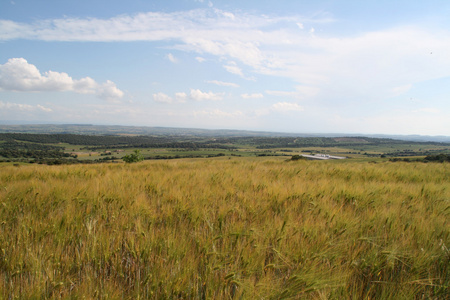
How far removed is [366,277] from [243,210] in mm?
1476

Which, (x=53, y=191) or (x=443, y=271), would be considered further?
(x=53, y=191)

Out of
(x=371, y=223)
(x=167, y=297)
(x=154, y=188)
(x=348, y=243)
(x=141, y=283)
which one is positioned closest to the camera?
(x=167, y=297)

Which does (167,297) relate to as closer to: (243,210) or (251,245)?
(251,245)

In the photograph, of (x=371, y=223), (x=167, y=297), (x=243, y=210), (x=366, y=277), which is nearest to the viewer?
(x=167, y=297)

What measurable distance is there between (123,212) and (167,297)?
5.09 ft

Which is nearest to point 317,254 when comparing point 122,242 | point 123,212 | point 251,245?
point 251,245

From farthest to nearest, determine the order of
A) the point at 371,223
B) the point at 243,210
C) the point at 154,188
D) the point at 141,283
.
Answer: the point at 154,188, the point at 243,210, the point at 371,223, the point at 141,283

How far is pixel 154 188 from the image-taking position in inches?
155

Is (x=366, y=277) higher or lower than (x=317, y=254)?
lower

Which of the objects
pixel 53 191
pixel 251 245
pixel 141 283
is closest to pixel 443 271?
pixel 251 245

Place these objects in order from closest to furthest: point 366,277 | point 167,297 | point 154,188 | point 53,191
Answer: point 167,297 < point 366,277 < point 53,191 < point 154,188

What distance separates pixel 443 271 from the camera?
5.44 feet

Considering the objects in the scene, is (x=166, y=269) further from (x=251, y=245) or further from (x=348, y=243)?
(x=348, y=243)

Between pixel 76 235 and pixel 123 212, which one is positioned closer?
pixel 76 235
